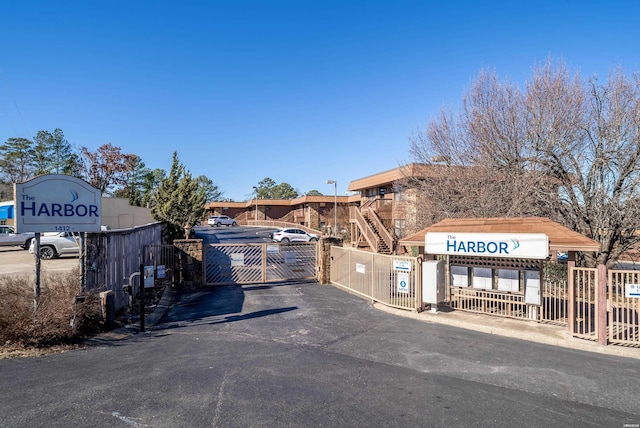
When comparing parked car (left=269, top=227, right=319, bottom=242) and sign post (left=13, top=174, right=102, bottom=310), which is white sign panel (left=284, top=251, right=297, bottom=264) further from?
parked car (left=269, top=227, right=319, bottom=242)

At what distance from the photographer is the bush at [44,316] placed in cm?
749

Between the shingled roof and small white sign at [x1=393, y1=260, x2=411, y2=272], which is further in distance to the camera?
small white sign at [x1=393, y1=260, x2=411, y2=272]

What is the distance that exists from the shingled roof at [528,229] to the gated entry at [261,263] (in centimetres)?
684

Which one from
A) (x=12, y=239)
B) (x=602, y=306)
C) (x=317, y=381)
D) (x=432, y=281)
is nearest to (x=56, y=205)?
(x=317, y=381)


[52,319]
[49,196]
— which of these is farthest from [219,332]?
[49,196]

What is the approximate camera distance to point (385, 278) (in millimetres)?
12422

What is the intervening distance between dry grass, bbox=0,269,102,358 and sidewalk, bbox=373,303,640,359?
8.04 meters

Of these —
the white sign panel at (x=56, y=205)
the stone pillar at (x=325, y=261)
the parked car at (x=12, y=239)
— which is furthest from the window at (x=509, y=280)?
the parked car at (x=12, y=239)

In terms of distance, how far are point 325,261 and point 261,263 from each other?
2889 millimetres

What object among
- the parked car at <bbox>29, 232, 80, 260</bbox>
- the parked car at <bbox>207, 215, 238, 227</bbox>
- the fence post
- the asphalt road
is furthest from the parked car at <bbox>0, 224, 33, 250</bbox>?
the parked car at <bbox>207, 215, 238, 227</bbox>

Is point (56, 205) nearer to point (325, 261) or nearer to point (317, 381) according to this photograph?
point (317, 381)

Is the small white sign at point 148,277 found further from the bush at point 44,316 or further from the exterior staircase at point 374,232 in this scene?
the exterior staircase at point 374,232

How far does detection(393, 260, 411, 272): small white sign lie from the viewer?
11.7 meters

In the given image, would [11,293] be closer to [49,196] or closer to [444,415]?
[49,196]
